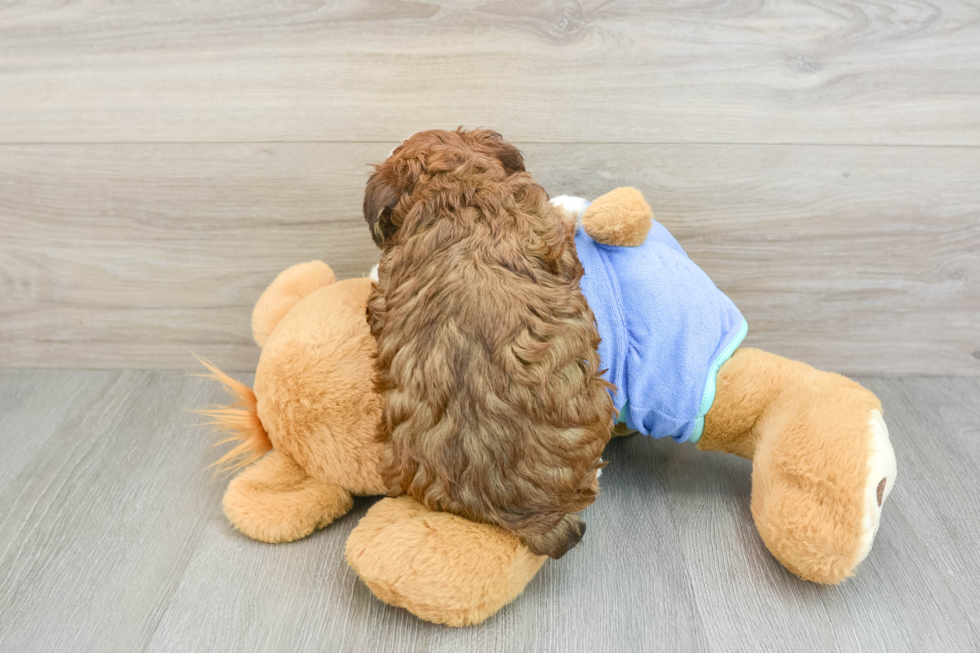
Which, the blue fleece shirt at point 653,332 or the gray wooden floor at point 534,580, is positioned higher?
the blue fleece shirt at point 653,332

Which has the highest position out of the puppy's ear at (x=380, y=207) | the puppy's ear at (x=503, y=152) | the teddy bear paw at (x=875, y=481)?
the puppy's ear at (x=503, y=152)

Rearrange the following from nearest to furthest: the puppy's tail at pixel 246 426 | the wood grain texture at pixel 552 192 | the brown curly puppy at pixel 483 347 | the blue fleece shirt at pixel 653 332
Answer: the brown curly puppy at pixel 483 347, the blue fleece shirt at pixel 653 332, the puppy's tail at pixel 246 426, the wood grain texture at pixel 552 192

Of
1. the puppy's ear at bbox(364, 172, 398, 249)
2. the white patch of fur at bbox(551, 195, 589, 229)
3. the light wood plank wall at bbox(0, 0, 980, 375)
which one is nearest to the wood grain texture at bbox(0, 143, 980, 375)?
the light wood plank wall at bbox(0, 0, 980, 375)

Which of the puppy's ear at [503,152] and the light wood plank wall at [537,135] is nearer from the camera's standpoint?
the puppy's ear at [503,152]

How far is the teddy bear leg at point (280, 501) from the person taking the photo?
737mm

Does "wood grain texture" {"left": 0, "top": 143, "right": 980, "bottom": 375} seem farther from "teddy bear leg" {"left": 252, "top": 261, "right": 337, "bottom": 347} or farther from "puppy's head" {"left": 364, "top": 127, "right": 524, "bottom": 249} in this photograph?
"puppy's head" {"left": 364, "top": 127, "right": 524, "bottom": 249}

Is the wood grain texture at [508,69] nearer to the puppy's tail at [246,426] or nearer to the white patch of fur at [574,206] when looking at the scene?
the white patch of fur at [574,206]

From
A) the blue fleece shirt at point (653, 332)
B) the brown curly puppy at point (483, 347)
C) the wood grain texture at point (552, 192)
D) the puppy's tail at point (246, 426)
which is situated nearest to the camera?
the brown curly puppy at point (483, 347)

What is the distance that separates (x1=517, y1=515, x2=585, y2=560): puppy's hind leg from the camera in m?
0.63

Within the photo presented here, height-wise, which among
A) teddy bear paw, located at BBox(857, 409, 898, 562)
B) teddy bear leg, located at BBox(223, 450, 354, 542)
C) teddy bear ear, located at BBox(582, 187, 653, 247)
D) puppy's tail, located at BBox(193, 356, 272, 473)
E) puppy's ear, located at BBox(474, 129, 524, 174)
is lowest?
teddy bear leg, located at BBox(223, 450, 354, 542)

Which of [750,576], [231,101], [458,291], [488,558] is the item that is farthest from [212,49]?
[750,576]

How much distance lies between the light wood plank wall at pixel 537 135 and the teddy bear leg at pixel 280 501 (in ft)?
1.13

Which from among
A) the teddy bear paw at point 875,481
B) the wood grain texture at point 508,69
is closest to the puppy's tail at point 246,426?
the wood grain texture at point 508,69

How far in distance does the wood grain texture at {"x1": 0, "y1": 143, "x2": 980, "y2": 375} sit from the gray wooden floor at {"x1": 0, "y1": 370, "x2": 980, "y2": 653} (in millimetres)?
185
